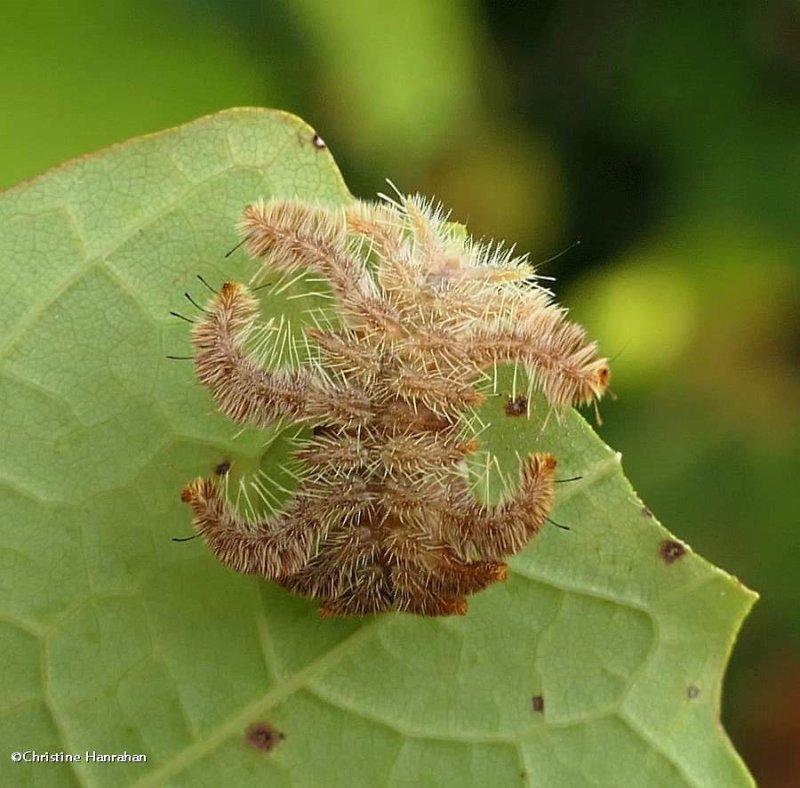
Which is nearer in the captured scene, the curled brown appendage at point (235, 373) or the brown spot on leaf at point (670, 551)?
the curled brown appendage at point (235, 373)

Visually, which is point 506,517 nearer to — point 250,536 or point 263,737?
point 250,536

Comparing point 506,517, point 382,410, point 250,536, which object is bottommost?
point 250,536

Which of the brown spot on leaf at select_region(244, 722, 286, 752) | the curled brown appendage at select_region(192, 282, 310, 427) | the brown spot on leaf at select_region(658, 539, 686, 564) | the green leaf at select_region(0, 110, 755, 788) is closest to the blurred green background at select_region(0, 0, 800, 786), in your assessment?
the green leaf at select_region(0, 110, 755, 788)

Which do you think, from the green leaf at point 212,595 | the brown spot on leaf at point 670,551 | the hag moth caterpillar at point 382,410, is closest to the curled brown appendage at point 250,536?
the hag moth caterpillar at point 382,410

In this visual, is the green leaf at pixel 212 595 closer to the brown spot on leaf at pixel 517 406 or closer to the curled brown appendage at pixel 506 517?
the brown spot on leaf at pixel 517 406

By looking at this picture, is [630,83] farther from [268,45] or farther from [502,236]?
[268,45]

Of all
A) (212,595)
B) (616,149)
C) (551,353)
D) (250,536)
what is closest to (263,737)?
(212,595)

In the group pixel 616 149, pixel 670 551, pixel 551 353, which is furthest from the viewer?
pixel 616 149

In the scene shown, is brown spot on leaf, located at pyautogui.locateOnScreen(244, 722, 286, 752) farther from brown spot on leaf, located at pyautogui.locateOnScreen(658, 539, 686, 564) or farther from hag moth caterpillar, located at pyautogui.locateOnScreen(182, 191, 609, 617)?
brown spot on leaf, located at pyautogui.locateOnScreen(658, 539, 686, 564)

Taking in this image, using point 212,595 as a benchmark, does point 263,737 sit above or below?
below
